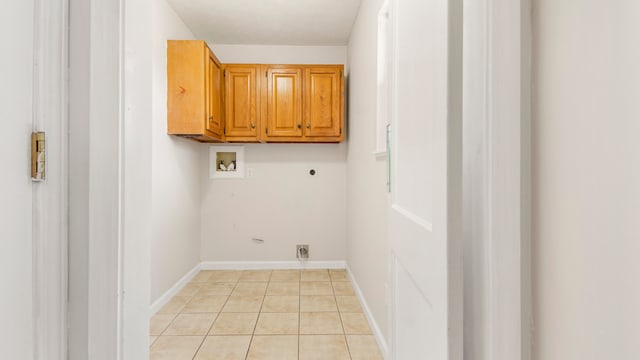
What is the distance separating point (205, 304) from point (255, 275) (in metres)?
1.00

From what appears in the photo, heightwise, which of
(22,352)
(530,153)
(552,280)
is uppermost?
(530,153)

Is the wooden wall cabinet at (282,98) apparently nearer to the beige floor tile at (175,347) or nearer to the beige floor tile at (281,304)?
the beige floor tile at (281,304)

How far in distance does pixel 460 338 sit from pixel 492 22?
0.63 meters

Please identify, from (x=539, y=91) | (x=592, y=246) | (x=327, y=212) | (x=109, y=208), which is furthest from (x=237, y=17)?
(x=592, y=246)

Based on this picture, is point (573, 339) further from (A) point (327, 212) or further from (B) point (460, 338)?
(A) point (327, 212)

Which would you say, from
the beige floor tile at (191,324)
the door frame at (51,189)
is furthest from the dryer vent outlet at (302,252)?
the door frame at (51,189)

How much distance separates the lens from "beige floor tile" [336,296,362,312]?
3164 mm

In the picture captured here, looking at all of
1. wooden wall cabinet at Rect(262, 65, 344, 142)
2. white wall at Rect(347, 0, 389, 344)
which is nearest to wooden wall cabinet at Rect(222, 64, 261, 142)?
wooden wall cabinet at Rect(262, 65, 344, 142)

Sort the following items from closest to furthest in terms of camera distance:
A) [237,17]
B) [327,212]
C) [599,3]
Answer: [599,3] → [237,17] → [327,212]

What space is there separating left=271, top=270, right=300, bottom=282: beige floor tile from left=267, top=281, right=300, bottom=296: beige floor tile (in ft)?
0.49

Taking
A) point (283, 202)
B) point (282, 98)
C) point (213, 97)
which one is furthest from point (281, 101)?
point (283, 202)

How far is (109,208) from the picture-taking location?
88 cm

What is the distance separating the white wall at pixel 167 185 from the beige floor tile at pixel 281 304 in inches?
37.0

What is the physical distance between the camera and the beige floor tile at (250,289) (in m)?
3.60
